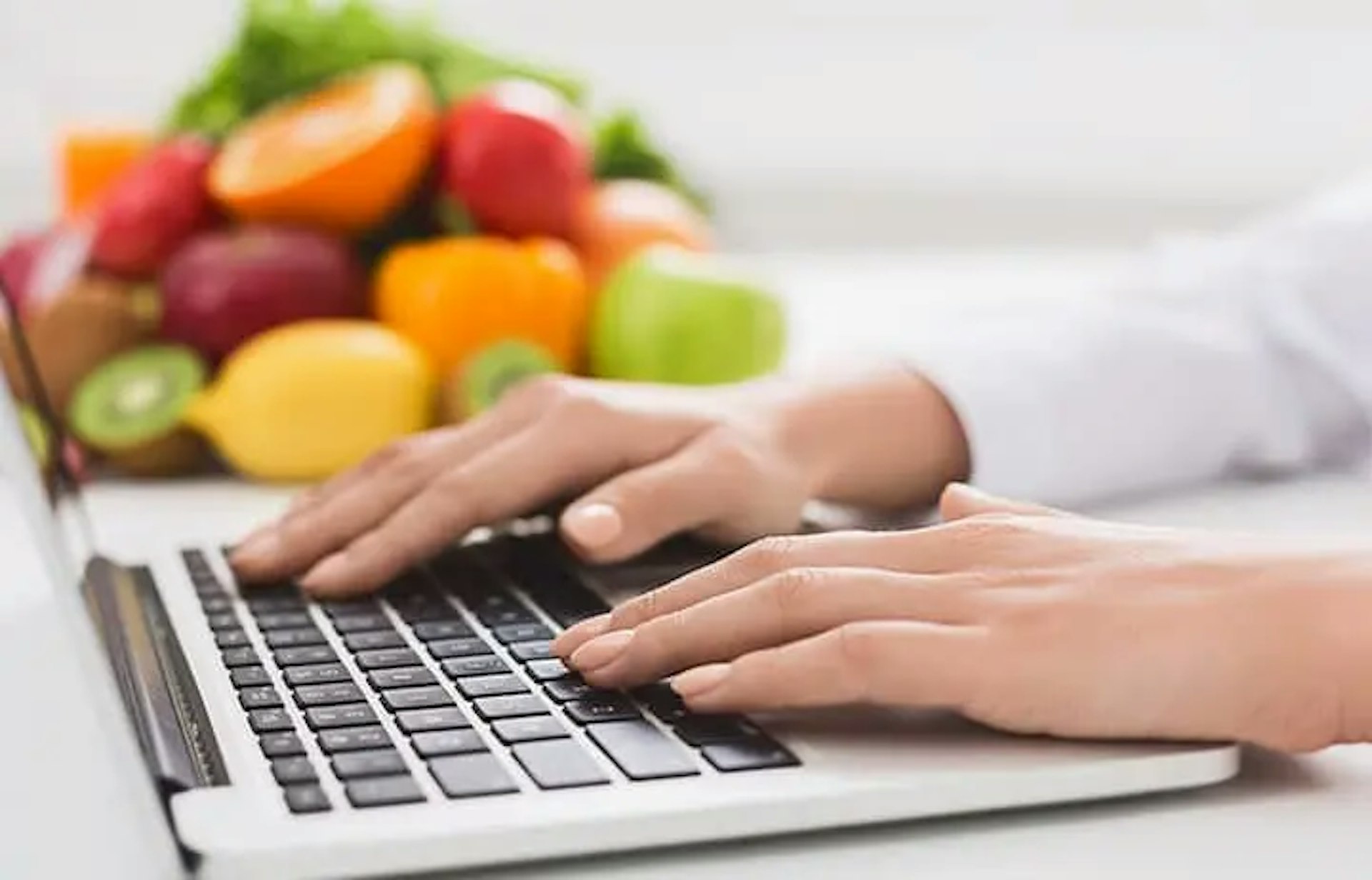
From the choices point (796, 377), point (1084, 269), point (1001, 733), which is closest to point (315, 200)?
point (796, 377)

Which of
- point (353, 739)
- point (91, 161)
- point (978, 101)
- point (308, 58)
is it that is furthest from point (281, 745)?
point (978, 101)

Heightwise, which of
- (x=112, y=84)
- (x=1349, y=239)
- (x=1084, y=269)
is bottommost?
(x=1084, y=269)

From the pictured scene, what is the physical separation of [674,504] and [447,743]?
0.24 m

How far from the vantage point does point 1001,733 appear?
1.85 ft

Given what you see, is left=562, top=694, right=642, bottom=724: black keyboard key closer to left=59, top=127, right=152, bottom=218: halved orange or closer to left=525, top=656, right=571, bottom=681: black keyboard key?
left=525, top=656, right=571, bottom=681: black keyboard key

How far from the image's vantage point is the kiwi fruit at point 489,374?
3.41 ft

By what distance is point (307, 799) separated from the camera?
1.70 ft

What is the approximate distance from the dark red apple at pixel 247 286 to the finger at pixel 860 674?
536 millimetres

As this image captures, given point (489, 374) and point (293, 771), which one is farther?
point (489, 374)

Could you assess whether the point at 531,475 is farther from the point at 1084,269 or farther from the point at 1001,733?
the point at 1084,269

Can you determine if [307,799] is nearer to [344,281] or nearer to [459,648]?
[459,648]

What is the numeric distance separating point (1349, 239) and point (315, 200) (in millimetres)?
492

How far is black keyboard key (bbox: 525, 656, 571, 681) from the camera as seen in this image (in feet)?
2.06

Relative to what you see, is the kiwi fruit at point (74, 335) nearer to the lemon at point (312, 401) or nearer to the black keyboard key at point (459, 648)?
the lemon at point (312, 401)
